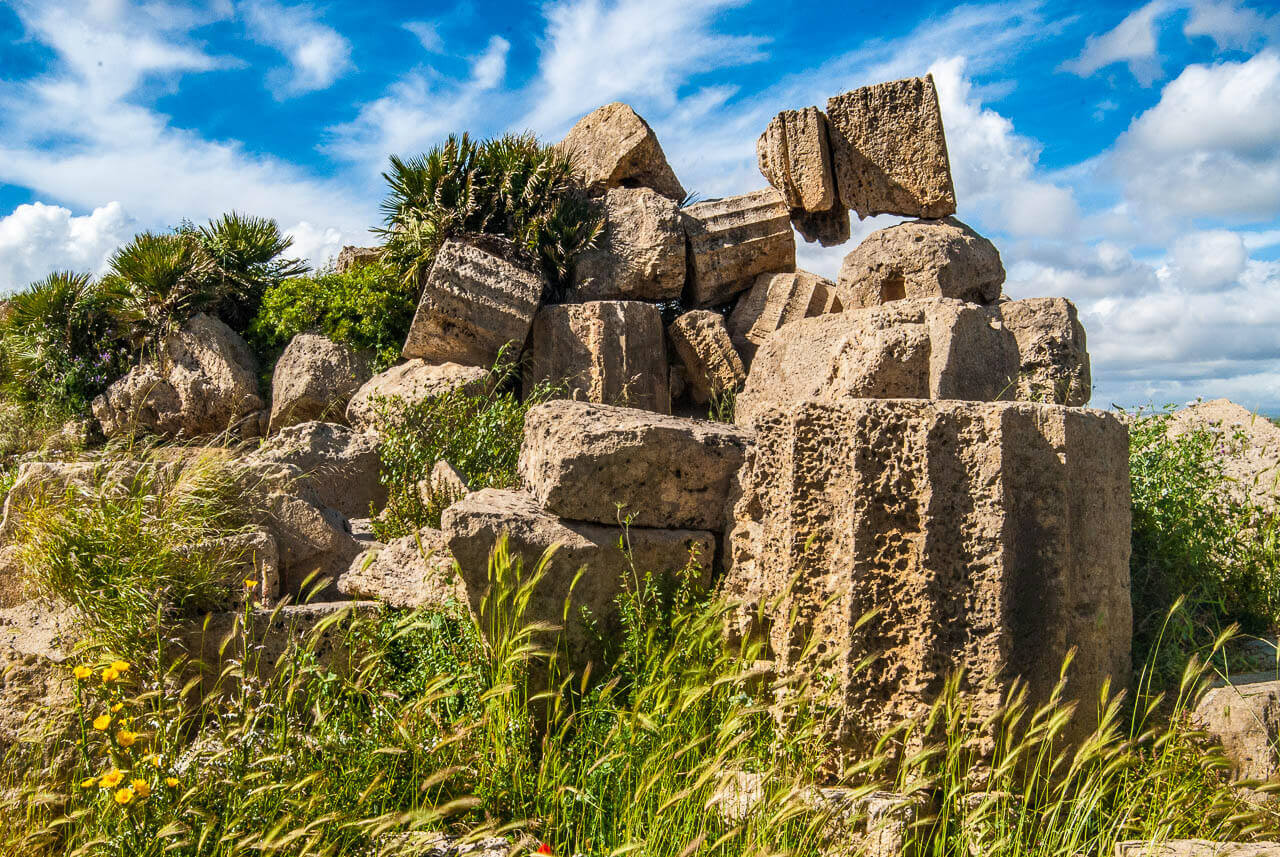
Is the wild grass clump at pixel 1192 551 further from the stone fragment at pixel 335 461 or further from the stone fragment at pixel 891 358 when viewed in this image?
the stone fragment at pixel 335 461

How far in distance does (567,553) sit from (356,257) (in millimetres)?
8136

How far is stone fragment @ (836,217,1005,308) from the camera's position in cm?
888

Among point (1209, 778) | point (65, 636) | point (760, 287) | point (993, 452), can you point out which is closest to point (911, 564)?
point (993, 452)

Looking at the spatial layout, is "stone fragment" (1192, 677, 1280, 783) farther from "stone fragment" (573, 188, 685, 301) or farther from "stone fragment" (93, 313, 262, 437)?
"stone fragment" (93, 313, 262, 437)

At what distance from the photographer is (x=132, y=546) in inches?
203

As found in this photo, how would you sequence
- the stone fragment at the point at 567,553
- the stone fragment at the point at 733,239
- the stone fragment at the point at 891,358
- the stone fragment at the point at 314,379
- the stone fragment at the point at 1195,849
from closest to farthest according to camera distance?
1. the stone fragment at the point at 1195,849
2. the stone fragment at the point at 567,553
3. the stone fragment at the point at 891,358
4. the stone fragment at the point at 314,379
5. the stone fragment at the point at 733,239

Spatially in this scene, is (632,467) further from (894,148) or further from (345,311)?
(345,311)

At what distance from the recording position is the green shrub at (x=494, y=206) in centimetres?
1037

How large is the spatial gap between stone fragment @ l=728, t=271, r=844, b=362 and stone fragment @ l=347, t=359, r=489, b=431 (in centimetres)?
293

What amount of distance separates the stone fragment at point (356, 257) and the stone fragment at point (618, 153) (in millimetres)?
2603

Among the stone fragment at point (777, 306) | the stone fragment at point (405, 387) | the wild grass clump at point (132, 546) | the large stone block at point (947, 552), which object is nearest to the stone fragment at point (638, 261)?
the stone fragment at point (777, 306)

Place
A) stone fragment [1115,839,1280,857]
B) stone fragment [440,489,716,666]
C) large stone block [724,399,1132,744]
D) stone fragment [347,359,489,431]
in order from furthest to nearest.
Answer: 1. stone fragment [347,359,489,431]
2. stone fragment [440,489,716,666]
3. large stone block [724,399,1132,744]
4. stone fragment [1115,839,1280,857]

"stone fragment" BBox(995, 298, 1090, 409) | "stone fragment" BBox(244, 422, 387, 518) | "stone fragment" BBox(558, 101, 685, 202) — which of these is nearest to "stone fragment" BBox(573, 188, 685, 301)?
"stone fragment" BBox(558, 101, 685, 202)

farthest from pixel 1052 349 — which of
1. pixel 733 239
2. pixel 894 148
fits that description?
pixel 733 239
